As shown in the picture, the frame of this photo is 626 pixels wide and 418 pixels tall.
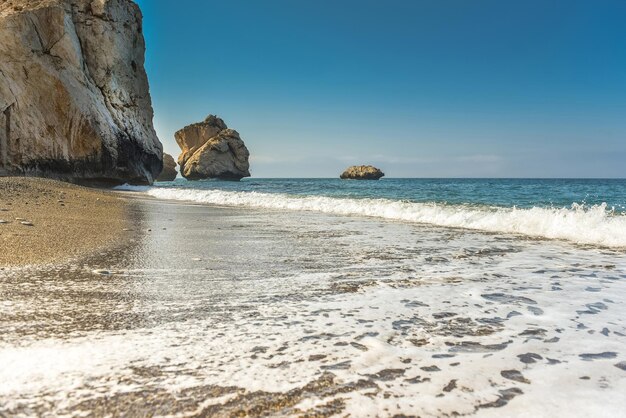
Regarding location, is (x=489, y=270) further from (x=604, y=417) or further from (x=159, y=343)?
(x=159, y=343)

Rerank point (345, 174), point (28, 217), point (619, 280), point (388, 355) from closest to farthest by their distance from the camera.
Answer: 1. point (388, 355)
2. point (619, 280)
3. point (28, 217)
4. point (345, 174)

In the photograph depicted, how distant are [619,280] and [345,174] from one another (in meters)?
84.0

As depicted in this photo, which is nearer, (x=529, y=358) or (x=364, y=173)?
(x=529, y=358)

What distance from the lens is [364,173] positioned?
82.8m

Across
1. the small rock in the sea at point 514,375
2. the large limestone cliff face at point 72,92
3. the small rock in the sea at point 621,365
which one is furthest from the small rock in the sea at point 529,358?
the large limestone cliff face at point 72,92

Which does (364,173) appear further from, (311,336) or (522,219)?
(311,336)

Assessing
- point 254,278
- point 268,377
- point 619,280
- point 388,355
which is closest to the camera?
point 268,377

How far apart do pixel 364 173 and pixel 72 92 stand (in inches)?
2531

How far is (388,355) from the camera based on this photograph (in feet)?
6.08

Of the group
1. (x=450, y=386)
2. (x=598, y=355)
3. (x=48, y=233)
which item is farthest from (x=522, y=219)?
(x=48, y=233)

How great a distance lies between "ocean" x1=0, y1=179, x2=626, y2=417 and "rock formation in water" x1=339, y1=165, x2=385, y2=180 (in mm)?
78736

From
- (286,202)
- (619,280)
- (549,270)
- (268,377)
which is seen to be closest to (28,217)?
(268,377)

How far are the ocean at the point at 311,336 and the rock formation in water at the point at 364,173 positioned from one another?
258 ft

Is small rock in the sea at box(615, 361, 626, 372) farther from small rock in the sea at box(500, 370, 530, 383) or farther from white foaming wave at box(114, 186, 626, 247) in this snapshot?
white foaming wave at box(114, 186, 626, 247)
